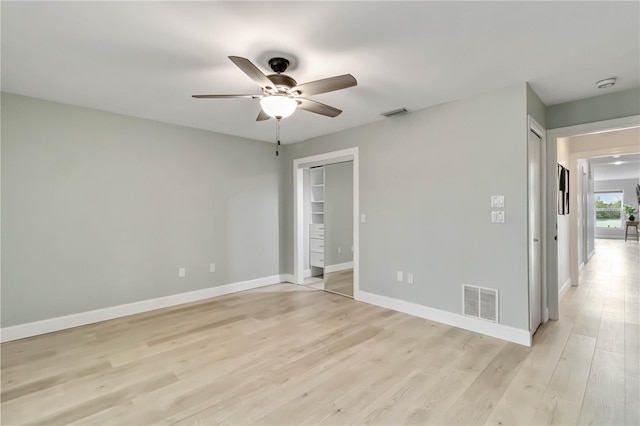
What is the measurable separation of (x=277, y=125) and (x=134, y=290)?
2913mm

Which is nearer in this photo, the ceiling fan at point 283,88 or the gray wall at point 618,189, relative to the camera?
the ceiling fan at point 283,88

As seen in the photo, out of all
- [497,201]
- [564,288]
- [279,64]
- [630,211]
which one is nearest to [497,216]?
[497,201]

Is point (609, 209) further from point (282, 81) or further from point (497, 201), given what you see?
point (282, 81)

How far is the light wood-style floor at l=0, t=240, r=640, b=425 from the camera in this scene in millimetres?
1917

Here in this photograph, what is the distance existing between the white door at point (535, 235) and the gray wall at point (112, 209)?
3903 mm

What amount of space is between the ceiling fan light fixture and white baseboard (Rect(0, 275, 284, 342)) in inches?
123

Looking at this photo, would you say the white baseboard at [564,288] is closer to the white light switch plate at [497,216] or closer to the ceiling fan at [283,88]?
the white light switch plate at [497,216]

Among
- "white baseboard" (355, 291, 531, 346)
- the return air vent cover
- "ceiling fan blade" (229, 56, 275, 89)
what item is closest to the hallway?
"white baseboard" (355, 291, 531, 346)

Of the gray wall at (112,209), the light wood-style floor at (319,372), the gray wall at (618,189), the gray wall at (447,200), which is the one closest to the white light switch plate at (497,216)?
the gray wall at (447,200)

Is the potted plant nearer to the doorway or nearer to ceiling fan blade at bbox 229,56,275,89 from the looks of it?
the doorway

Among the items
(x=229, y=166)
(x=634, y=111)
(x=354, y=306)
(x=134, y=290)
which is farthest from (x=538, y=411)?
(x=229, y=166)

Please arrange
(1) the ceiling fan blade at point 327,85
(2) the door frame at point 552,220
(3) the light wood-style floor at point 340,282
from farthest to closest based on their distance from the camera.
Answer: (3) the light wood-style floor at point 340,282 → (2) the door frame at point 552,220 → (1) the ceiling fan blade at point 327,85

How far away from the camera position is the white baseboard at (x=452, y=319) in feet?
9.58

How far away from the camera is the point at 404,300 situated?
3.81 m
